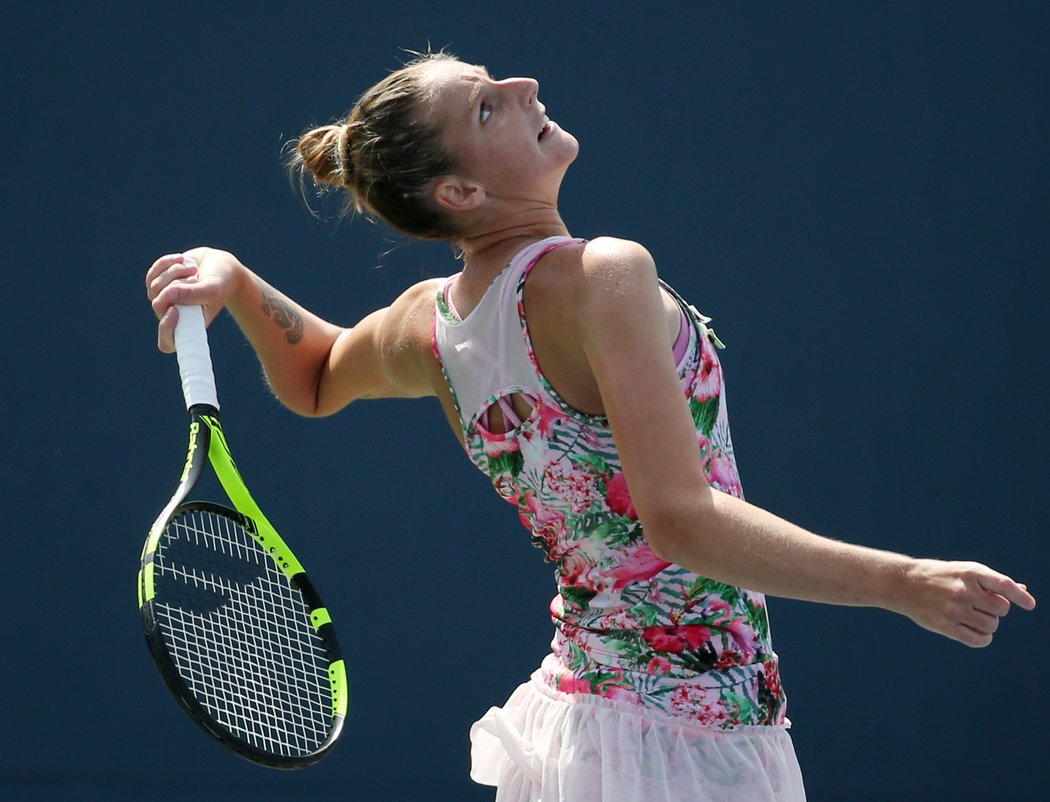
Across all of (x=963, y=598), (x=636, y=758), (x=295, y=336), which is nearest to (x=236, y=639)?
(x=295, y=336)

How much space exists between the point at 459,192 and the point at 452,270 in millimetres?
2367

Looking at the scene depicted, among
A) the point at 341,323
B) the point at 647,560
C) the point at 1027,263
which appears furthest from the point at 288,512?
the point at 647,560

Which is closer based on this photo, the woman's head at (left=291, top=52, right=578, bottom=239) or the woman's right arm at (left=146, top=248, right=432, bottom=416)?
the woman's head at (left=291, top=52, right=578, bottom=239)

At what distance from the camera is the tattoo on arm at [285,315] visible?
1.98 metres

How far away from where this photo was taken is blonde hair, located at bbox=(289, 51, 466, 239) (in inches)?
64.4

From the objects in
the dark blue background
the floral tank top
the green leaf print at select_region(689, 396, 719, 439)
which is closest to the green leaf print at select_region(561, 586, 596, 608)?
the floral tank top

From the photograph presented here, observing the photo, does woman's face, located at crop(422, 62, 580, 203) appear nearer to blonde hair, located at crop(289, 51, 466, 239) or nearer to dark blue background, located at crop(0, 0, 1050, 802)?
blonde hair, located at crop(289, 51, 466, 239)

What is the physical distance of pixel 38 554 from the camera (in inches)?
158

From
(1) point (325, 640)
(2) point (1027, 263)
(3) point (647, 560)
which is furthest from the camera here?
(2) point (1027, 263)

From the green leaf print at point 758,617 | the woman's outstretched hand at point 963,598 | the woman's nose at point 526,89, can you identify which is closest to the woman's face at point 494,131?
the woman's nose at point 526,89

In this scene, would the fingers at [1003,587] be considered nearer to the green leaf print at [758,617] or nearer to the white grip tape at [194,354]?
the green leaf print at [758,617]

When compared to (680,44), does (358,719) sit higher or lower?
lower

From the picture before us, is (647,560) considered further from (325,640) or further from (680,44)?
(680,44)

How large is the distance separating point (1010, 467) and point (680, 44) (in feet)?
4.64
